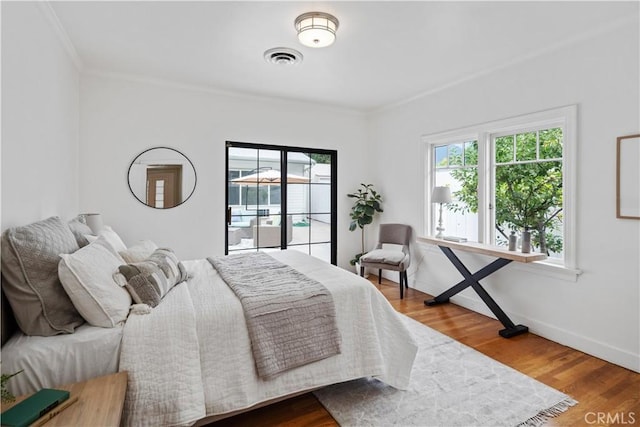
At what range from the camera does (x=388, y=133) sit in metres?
4.89

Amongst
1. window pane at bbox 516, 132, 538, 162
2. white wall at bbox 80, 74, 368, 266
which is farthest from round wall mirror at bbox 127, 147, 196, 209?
window pane at bbox 516, 132, 538, 162

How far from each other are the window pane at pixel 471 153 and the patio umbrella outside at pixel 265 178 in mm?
2232

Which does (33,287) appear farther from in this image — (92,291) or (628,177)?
(628,177)

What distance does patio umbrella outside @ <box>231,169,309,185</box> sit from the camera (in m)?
4.43

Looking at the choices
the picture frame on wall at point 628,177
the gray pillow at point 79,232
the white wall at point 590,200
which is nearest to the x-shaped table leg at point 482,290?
the white wall at point 590,200

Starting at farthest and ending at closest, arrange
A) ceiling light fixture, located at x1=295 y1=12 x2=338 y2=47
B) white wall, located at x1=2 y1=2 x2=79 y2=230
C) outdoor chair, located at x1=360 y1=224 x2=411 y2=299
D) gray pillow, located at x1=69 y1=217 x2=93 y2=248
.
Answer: outdoor chair, located at x1=360 y1=224 x2=411 y2=299 → ceiling light fixture, located at x1=295 y1=12 x2=338 y2=47 → gray pillow, located at x1=69 y1=217 x2=93 y2=248 → white wall, located at x1=2 y1=2 x2=79 y2=230

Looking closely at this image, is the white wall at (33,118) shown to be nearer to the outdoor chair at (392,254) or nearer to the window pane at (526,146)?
the outdoor chair at (392,254)

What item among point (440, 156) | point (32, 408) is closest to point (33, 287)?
point (32, 408)

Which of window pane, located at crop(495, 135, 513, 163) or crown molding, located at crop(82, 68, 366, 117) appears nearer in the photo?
window pane, located at crop(495, 135, 513, 163)

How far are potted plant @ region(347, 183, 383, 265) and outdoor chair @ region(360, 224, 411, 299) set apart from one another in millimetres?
304

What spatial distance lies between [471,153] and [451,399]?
2712 mm

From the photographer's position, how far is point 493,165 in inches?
142

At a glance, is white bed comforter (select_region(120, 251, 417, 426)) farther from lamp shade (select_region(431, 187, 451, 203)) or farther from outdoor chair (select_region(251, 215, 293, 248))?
outdoor chair (select_region(251, 215, 293, 248))

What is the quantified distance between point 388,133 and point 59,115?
3824 mm
